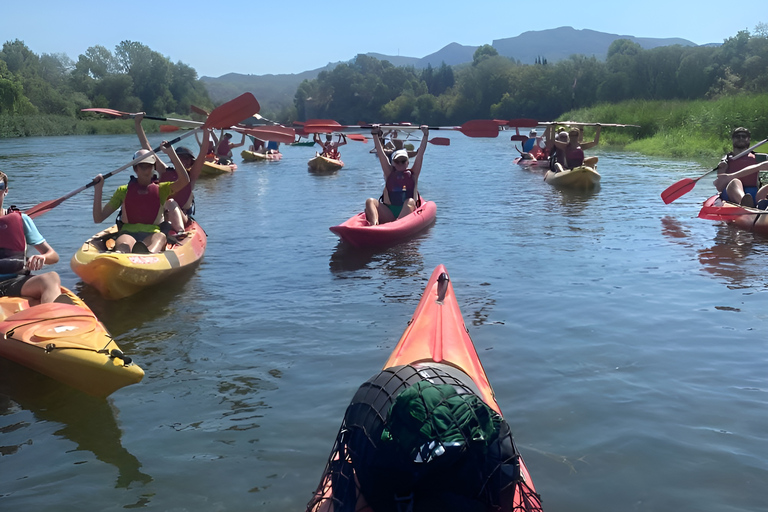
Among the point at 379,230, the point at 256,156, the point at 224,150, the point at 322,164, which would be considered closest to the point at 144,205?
the point at 379,230

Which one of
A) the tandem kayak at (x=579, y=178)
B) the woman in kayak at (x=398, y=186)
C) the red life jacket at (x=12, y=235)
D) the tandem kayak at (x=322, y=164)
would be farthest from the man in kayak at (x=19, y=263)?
the tandem kayak at (x=322, y=164)

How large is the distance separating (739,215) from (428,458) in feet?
25.7

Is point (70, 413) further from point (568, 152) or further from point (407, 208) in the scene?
point (568, 152)

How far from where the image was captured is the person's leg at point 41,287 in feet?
15.4

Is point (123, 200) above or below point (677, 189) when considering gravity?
above

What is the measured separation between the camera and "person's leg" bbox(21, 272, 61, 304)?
15.4 feet

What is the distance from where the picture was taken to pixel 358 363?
471cm

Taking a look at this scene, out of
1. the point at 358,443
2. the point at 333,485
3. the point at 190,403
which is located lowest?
the point at 190,403

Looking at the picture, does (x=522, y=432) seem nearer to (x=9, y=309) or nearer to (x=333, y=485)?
(x=333, y=485)

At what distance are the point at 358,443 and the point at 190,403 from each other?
2.15m

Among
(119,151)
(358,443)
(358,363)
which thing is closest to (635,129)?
(119,151)

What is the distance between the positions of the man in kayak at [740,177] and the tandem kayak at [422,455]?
7972mm

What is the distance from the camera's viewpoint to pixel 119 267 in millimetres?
6004

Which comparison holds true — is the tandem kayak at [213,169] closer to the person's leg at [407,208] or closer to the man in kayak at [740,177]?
the person's leg at [407,208]
